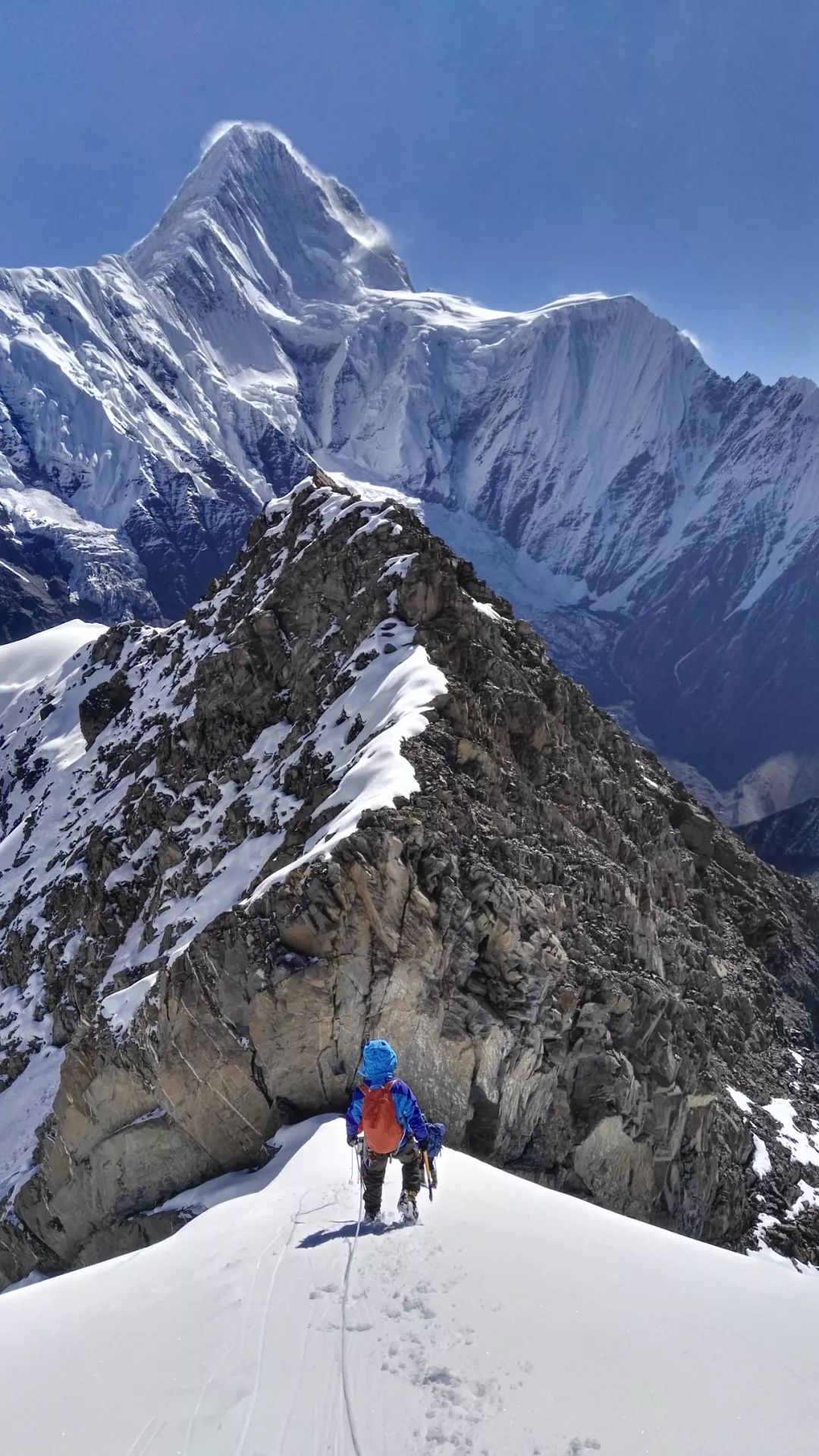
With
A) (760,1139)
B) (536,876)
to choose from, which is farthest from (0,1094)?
(760,1139)

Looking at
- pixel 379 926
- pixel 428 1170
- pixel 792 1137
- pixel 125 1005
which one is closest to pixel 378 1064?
pixel 428 1170

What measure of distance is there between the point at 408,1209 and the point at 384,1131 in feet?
2.33

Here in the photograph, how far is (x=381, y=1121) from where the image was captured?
9.20 meters

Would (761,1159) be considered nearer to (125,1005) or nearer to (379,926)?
(379,926)

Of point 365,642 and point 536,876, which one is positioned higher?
point 365,642

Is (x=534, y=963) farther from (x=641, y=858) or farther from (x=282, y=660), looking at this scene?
(x=282, y=660)

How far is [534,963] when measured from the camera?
17.1m

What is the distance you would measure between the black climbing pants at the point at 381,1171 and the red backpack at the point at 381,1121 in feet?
0.26

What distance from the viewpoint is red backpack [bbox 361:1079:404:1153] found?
911 cm

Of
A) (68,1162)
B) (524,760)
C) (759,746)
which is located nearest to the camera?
(68,1162)

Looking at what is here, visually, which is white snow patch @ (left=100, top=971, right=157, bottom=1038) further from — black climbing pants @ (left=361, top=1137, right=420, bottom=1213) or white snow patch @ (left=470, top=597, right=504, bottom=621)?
white snow patch @ (left=470, top=597, right=504, bottom=621)

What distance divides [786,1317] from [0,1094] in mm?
27881

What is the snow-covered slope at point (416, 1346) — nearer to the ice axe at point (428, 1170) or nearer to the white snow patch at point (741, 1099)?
the ice axe at point (428, 1170)

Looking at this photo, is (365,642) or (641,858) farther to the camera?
(641,858)
